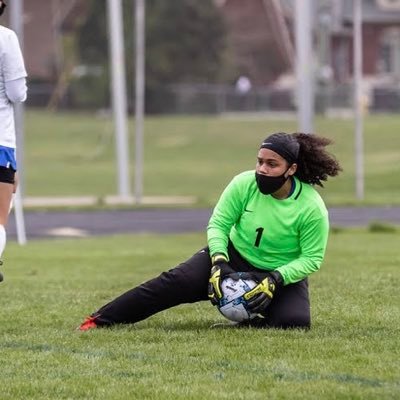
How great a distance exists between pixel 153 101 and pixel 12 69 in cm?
5504

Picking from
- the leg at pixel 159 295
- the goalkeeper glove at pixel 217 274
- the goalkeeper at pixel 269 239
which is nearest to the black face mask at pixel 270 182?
the goalkeeper at pixel 269 239

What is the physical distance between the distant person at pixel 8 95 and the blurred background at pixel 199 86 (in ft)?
114

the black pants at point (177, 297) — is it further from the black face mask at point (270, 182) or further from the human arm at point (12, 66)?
the human arm at point (12, 66)

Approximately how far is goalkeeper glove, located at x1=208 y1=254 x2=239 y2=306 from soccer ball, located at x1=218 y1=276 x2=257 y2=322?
3 cm

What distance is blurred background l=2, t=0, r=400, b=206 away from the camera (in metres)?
50.5

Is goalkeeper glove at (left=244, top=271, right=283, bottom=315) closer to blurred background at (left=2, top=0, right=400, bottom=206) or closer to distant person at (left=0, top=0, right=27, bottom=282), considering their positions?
distant person at (left=0, top=0, right=27, bottom=282)

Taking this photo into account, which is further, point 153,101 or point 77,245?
point 153,101

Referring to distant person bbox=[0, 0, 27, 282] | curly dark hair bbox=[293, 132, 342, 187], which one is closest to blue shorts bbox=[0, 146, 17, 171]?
distant person bbox=[0, 0, 27, 282]

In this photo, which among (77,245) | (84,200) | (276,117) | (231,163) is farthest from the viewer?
(276,117)

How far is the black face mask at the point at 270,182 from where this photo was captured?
8.41 meters

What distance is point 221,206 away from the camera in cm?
865

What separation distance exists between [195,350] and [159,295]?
976 millimetres

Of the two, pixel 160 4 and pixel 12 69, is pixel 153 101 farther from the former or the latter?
pixel 12 69

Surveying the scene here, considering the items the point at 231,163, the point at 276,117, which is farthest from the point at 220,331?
the point at 276,117
